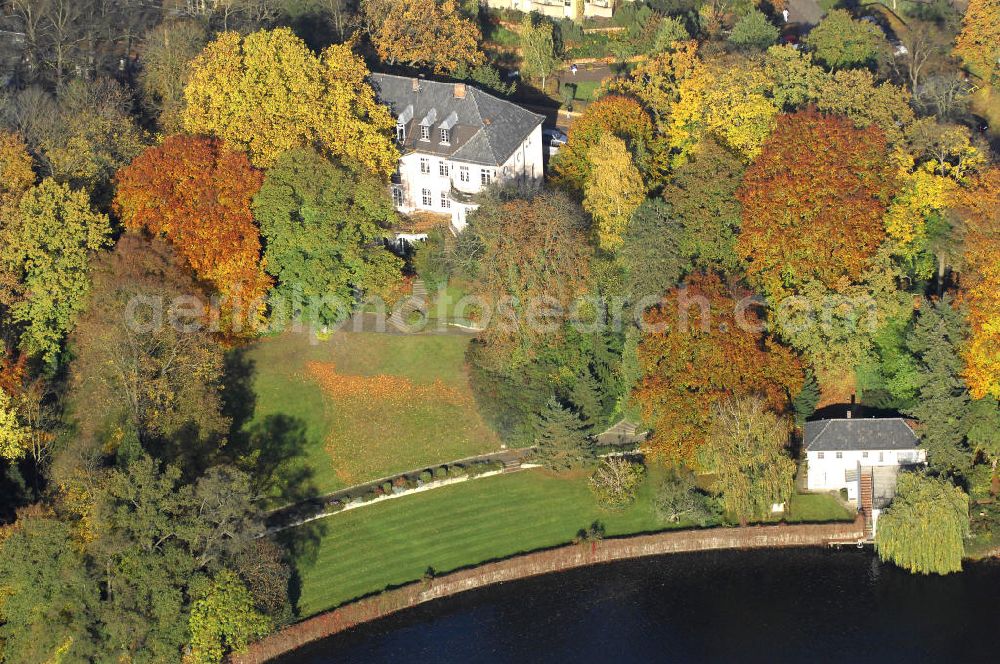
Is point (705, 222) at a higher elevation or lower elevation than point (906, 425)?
higher

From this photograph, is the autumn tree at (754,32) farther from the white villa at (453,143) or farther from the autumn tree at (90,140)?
the autumn tree at (90,140)

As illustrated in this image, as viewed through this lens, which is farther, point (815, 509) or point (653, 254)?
point (653, 254)

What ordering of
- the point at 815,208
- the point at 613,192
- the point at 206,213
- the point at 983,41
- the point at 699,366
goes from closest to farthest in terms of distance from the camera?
the point at 699,366, the point at 815,208, the point at 206,213, the point at 613,192, the point at 983,41

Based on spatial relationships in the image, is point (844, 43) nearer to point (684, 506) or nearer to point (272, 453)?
point (684, 506)

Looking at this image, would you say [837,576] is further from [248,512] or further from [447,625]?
[248,512]

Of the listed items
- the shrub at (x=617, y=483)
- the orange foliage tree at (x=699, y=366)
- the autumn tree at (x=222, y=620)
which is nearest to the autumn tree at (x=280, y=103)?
the orange foliage tree at (x=699, y=366)

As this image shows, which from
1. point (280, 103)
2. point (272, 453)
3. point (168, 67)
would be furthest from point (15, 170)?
point (272, 453)

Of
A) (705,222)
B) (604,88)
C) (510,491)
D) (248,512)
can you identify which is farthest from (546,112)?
(248,512)
